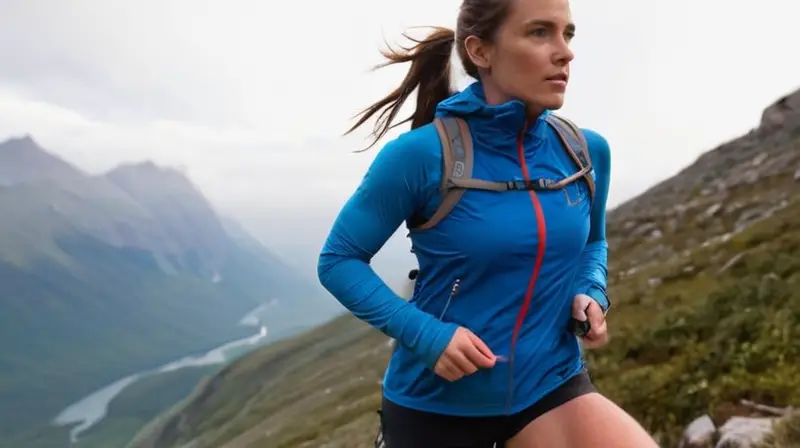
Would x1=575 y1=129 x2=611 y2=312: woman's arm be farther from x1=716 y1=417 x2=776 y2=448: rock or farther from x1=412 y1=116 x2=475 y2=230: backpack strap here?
x1=716 y1=417 x2=776 y2=448: rock

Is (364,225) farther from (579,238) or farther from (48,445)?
(48,445)

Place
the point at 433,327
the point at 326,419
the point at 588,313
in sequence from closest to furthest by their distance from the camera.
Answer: the point at 433,327 < the point at 588,313 < the point at 326,419

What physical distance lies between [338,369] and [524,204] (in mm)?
66933

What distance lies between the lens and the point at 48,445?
17738cm

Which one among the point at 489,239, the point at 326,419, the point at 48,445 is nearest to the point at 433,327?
the point at 489,239

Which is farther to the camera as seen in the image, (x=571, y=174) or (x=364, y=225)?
(x=571, y=174)

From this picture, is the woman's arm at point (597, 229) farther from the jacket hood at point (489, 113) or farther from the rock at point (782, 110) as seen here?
the rock at point (782, 110)

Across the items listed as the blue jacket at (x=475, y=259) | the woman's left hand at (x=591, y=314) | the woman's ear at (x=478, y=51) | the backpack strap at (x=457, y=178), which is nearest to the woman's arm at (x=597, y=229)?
the woman's left hand at (x=591, y=314)

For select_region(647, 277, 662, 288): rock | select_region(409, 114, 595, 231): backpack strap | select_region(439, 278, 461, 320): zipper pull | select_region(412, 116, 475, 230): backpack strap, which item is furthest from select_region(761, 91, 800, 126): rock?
select_region(439, 278, 461, 320): zipper pull

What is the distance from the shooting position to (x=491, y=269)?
3.50 m

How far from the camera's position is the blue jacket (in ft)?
11.3

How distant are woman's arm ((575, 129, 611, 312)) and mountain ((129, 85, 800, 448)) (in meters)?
3.36

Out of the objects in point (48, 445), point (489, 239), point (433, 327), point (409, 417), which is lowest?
point (48, 445)

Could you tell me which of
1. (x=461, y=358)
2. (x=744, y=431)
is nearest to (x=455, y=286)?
(x=461, y=358)
